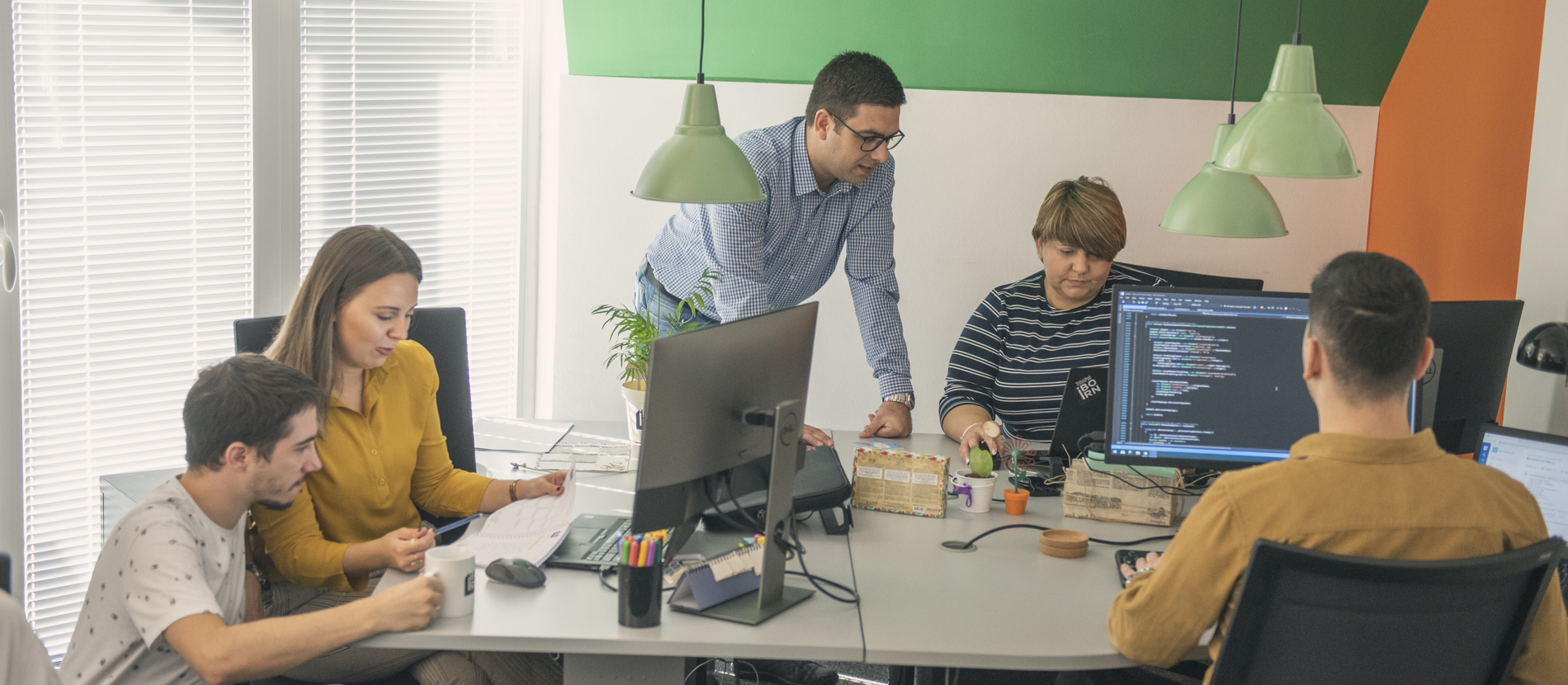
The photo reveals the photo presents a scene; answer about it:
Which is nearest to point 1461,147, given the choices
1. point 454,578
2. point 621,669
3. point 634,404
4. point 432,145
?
point 634,404

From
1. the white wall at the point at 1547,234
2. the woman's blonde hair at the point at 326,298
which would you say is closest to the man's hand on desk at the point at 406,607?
the woman's blonde hair at the point at 326,298

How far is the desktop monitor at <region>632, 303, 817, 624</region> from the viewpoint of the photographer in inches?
62.9

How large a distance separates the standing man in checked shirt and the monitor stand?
687 mm

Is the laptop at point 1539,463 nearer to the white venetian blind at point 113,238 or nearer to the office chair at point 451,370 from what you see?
the office chair at point 451,370

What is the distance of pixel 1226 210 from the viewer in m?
2.74

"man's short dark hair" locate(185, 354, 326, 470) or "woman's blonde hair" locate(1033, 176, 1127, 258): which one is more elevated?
"woman's blonde hair" locate(1033, 176, 1127, 258)

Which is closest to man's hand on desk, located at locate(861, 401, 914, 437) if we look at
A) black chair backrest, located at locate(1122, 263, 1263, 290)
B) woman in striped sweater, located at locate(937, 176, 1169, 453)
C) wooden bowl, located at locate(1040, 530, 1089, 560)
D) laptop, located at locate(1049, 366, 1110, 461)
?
woman in striped sweater, located at locate(937, 176, 1169, 453)

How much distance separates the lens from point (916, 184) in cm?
385

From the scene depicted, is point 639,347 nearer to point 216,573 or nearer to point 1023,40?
point 216,573

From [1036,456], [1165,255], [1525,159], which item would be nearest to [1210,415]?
[1036,456]

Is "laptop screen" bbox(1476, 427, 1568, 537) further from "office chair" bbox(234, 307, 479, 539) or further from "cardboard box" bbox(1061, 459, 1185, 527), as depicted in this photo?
"office chair" bbox(234, 307, 479, 539)

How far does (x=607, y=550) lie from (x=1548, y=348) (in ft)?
5.92

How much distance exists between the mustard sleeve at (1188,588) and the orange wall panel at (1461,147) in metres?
2.04

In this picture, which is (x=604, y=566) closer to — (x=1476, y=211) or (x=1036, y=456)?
(x=1036, y=456)
